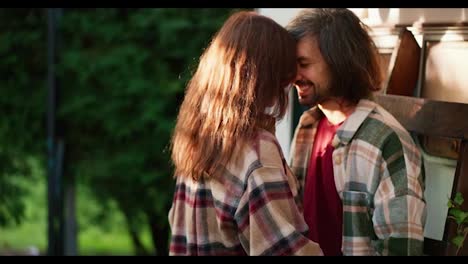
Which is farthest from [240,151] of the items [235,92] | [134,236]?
[134,236]

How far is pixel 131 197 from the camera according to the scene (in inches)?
300

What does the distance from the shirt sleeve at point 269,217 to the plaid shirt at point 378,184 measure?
0.29 metres

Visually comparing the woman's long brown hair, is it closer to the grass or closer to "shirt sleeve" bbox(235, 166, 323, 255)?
"shirt sleeve" bbox(235, 166, 323, 255)

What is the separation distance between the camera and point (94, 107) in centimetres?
747

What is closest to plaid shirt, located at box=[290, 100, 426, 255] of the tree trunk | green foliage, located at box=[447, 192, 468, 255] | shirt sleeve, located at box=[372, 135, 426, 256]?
shirt sleeve, located at box=[372, 135, 426, 256]

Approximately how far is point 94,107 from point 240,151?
16.6 feet

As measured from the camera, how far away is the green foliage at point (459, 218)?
2740mm

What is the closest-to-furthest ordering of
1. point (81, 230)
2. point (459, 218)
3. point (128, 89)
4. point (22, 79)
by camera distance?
point (459, 218)
point (128, 89)
point (22, 79)
point (81, 230)

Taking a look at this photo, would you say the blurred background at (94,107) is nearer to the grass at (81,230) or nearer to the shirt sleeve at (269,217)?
the grass at (81,230)

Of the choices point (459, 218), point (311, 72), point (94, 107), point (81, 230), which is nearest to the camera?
point (459, 218)

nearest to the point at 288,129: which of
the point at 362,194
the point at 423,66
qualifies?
the point at 423,66

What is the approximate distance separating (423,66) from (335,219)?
2.20 ft

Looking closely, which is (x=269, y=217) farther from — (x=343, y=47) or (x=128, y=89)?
(x=128, y=89)

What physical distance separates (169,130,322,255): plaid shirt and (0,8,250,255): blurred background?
Answer: 4499mm
